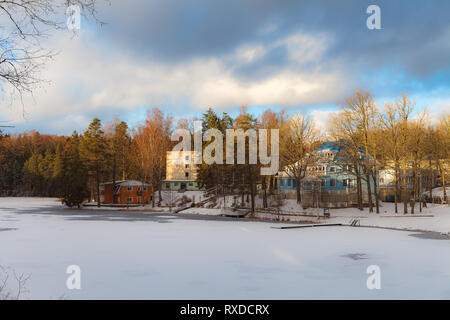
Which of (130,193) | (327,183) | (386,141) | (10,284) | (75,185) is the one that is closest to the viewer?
(10,284)

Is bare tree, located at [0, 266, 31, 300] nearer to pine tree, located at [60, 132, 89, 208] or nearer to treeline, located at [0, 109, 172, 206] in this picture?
treeline, located at [0, 109, 172, 206]

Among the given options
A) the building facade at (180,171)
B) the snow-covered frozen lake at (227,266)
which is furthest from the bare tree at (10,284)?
the building facade at (180,171)

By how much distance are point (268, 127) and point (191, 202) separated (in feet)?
51.6

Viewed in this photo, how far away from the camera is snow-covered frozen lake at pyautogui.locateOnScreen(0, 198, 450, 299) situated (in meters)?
9.03

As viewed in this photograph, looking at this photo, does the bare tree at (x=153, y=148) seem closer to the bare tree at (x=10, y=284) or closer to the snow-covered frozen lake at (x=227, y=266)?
the snow-covered frozen lake at (x=227, y=266)

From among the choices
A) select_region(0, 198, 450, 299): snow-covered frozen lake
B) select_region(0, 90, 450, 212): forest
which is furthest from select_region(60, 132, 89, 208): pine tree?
select_region(0, 198, 450, 299): snow-covered frozen lake

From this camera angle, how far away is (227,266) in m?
12.1

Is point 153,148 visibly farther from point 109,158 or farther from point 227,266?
point 227,266

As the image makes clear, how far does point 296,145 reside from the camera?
149 feet

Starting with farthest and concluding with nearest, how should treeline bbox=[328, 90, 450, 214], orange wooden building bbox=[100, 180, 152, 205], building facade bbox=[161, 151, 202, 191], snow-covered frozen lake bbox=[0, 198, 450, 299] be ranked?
building facade bbox=[161, 151, 202, 191] → orange wooden building bbox=[100, 180, 152, 205] → treeline bbox=[328, 90, 450, 214] → snow-covered frozen lake bbox=[0, 198, 450, 299]

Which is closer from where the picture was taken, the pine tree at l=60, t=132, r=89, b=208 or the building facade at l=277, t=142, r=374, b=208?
the building facade at l=277, t=142, r=374, b=208

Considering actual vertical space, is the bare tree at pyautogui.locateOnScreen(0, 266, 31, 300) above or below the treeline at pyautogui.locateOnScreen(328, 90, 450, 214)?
below

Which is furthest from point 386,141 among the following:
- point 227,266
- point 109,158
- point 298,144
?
point 109,158
